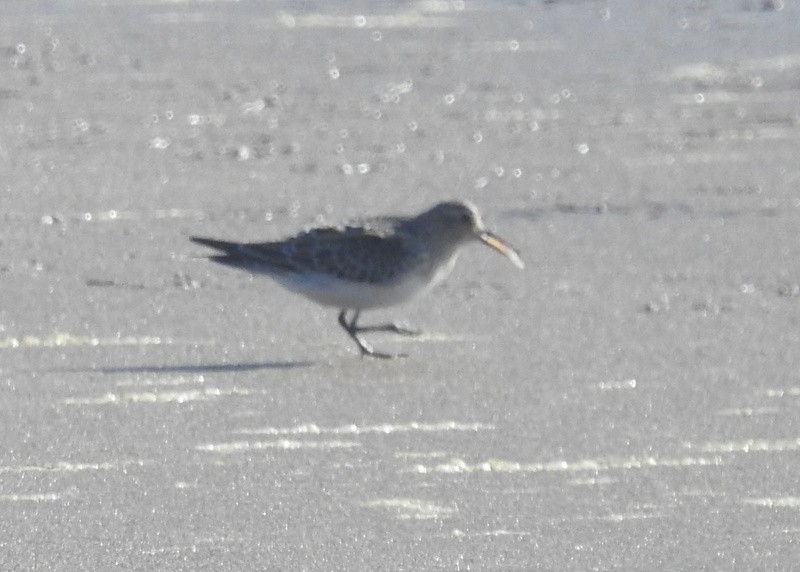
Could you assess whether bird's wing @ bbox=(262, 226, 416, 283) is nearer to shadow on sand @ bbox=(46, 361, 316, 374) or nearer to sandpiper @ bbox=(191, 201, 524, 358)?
sandpiper @ bbox=(191, 201, 524, 358)

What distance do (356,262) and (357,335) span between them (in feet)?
0.89

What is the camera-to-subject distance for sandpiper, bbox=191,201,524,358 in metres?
7.59

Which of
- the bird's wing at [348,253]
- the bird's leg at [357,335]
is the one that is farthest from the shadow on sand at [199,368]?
the bird's wing at [348,253]

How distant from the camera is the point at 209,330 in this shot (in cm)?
752

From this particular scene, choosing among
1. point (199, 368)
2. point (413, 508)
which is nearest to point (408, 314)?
point (199, 368)

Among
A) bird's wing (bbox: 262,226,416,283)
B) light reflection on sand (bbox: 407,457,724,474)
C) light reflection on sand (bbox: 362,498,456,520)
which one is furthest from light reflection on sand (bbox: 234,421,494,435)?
bird's wing (bbox: 262,226,416,283)

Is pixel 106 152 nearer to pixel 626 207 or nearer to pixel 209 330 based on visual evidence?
pixel 626 207

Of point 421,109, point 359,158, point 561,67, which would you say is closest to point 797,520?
point 359,158

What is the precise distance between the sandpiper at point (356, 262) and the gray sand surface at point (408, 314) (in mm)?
160

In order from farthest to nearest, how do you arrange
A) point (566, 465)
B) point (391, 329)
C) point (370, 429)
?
point (391, 329), point (370, 429), point (566, 465)

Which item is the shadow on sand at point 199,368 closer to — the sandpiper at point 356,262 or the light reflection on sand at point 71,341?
the light reflection on sand at point 71,341

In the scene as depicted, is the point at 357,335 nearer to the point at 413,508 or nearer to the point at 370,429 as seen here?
the point at 370,429

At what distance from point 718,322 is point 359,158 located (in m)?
4.13

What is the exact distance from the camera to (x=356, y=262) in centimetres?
763
